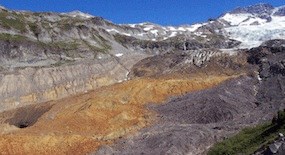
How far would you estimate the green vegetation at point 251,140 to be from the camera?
30.6 m

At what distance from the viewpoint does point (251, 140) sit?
3359 cm

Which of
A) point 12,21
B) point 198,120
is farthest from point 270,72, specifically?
point 12,21

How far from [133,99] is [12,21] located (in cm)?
6959

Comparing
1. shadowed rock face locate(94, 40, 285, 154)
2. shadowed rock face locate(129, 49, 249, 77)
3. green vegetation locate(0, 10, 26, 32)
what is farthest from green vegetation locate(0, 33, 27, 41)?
shadowed rock face locate(94, 40, 285, 154)

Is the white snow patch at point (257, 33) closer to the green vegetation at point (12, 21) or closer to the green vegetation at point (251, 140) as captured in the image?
the green vegetation at point (12, 21)

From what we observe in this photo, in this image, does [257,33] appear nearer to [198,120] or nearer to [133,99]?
[133,99]

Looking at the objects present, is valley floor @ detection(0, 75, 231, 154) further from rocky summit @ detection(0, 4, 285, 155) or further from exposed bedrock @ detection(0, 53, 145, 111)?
exposed bedrock @ detection(0, 53, 145, 111)

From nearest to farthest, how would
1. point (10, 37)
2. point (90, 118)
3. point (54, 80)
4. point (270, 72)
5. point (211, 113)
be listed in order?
point (90, 118), point (211, 113), point (270, 72), point (54, 80), point (10, 37)

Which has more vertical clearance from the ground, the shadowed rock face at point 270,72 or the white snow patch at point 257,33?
the white snow patch at point 257,33

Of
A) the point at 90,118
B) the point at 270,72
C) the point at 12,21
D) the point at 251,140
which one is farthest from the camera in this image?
the point at 12,21

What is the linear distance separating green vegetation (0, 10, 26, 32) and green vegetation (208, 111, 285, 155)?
8000 cm

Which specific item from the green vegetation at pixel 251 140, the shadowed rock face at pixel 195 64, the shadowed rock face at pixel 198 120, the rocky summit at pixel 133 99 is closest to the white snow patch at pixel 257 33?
the rocky summit at pixel 133 99

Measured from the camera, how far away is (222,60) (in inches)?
2793

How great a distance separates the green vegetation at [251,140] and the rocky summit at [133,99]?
3147 millimetres
